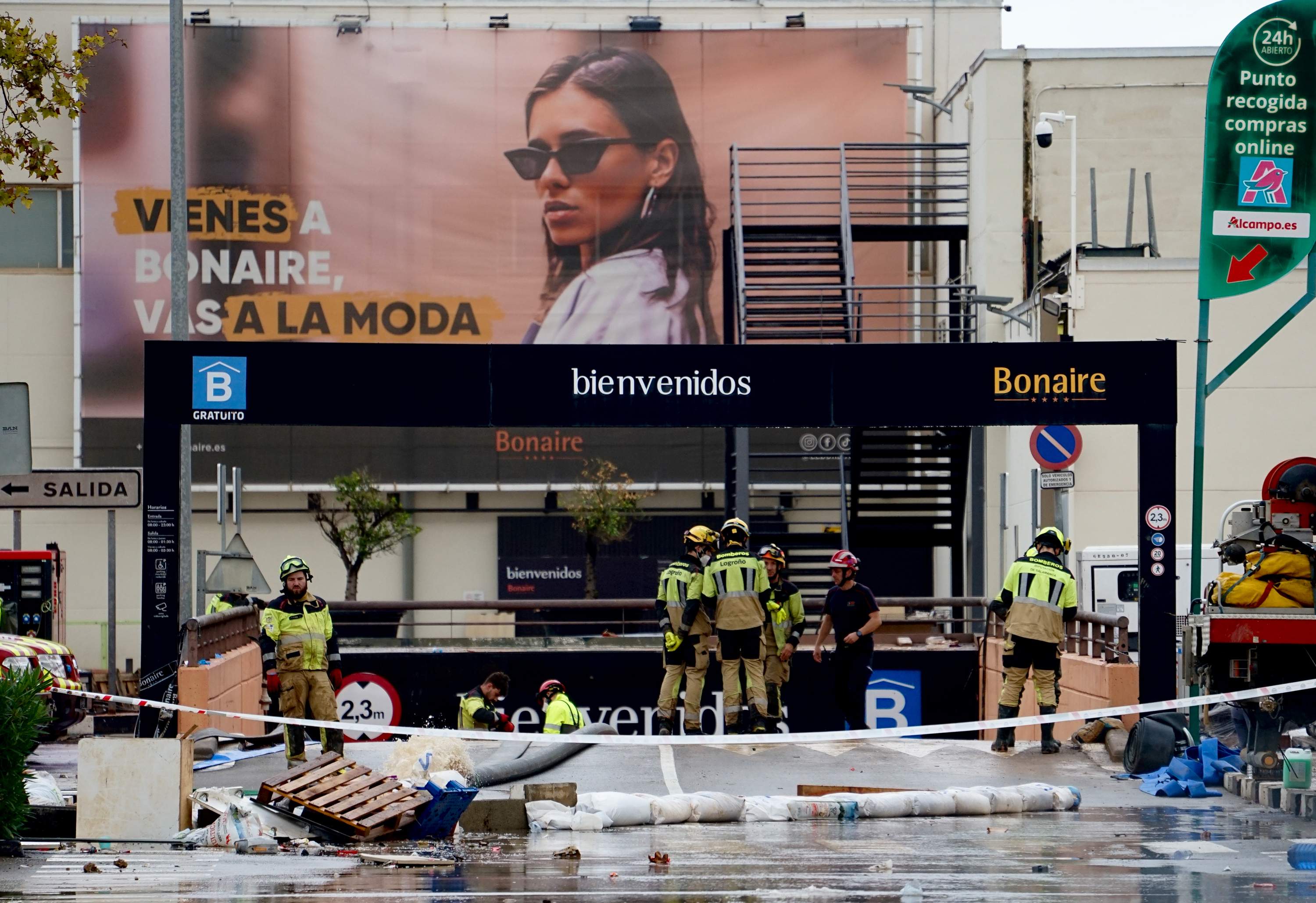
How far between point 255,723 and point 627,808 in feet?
24.2

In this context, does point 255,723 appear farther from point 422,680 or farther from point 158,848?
point 158,848

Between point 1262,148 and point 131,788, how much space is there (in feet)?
34.5

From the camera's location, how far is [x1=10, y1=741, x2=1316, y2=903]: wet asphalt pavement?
9234 millimetres

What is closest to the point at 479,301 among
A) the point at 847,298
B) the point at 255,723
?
the point at 847,298

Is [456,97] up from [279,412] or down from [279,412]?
up

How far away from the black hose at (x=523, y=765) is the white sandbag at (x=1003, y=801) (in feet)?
11.9

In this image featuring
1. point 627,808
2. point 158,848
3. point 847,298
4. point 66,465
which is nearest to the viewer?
point 158,848

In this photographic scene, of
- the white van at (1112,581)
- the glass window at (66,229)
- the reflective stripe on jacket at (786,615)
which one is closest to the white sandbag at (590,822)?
the reflective stripe on jacket at (786,615)

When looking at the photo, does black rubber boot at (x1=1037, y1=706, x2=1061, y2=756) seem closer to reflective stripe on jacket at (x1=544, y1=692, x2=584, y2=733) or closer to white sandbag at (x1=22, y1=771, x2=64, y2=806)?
reflective stripe on jacket at (x1=544, y1=692, x2=584, y2=733)

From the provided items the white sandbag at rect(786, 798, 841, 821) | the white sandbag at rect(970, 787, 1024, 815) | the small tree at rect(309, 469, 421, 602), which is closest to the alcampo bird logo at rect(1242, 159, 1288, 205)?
the white sandbag at rect(970, 787, 1024, 815)

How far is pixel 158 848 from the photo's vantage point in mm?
11234

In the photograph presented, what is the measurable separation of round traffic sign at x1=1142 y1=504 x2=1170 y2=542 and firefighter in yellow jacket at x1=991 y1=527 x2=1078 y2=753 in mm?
826

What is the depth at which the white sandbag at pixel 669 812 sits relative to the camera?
487 inches

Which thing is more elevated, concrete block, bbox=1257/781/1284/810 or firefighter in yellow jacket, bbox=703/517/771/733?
firefighter in yellow jacket, bbox=703/517/771/733
